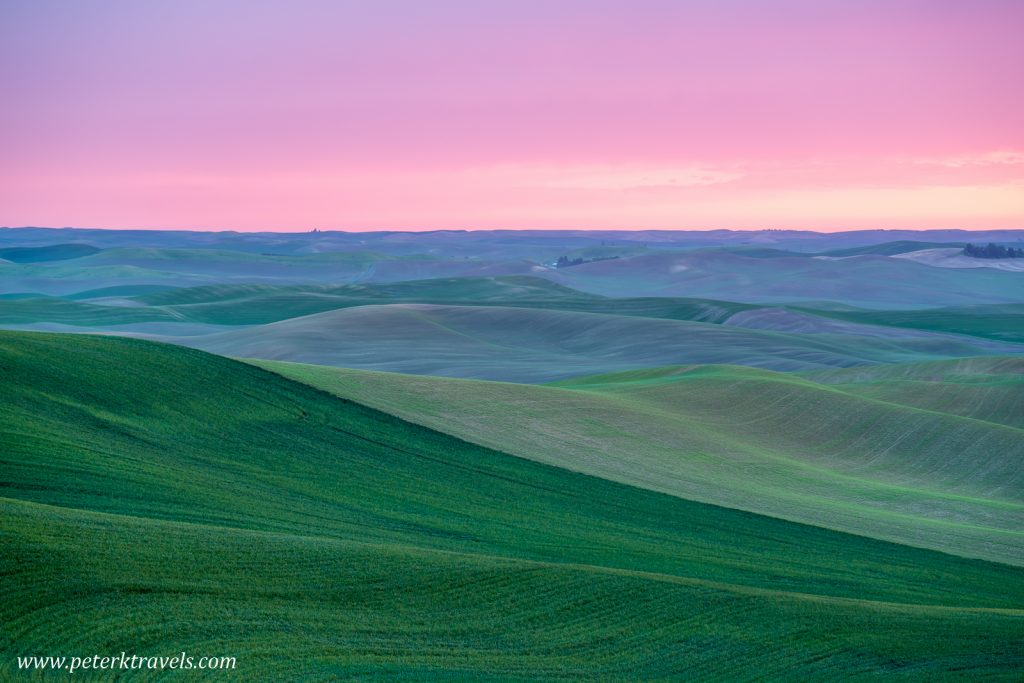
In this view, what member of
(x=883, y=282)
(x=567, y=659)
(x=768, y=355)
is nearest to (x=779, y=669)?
(x=567, y=659)

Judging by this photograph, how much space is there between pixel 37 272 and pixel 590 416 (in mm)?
168535

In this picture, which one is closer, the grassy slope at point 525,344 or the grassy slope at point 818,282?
the grassy slope at point 525,344

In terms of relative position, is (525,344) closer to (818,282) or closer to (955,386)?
(955,386)

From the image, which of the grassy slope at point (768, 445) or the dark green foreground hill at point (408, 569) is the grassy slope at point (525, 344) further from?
the dark green foreground hill at point (408, 569)

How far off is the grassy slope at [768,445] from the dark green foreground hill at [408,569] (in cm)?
218

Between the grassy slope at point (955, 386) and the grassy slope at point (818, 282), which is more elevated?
the grassy slope at point (818, 282)

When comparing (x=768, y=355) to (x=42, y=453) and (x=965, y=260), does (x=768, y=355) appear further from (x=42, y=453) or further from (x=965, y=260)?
(x=965, y=260)

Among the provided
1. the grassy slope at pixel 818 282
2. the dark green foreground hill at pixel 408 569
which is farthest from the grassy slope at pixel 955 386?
the grassy slope at pixel 818 282

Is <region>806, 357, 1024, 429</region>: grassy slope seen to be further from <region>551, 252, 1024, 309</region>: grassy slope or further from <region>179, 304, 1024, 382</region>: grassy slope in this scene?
<region>551, 252, 1024, 309</region>: grassy slope

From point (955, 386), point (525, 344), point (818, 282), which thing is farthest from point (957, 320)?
point (955, 386)

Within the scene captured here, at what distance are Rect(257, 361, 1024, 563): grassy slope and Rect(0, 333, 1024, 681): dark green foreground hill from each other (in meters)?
2.18

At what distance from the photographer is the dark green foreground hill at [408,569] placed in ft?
44.6

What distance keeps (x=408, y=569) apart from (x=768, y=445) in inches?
855

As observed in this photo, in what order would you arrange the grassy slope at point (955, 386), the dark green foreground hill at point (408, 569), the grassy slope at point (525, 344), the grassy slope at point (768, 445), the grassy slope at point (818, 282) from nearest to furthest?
the dark green foreground hill at point (408, 569) < the grassy slope at point (768, 445) < the grassy slope at point (955, 386) < the grassy slope at point (525, 344) < the grassy slope at point (818, 282)
